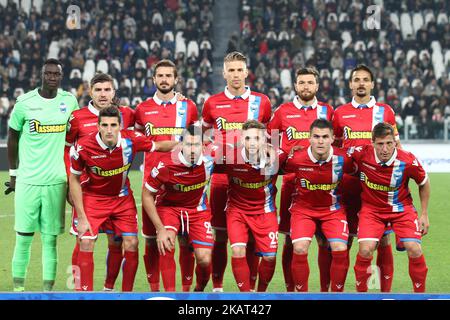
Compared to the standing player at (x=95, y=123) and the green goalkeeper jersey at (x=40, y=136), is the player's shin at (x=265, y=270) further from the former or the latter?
the green goalkeeper jersey at (x=40, y=136)

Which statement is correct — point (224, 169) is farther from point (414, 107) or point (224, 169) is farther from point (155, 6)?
point (155, 6)

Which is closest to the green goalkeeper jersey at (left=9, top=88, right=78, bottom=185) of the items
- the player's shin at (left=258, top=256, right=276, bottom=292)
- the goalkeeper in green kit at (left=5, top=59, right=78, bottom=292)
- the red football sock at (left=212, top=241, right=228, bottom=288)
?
the goalkeeper in green kit at (left=5, top=59, right=78, bottom=292)

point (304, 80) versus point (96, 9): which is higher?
point (96, 9)

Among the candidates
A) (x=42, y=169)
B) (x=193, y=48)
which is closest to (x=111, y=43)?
(x=193, y=48)

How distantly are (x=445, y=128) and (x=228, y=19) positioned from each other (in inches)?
298

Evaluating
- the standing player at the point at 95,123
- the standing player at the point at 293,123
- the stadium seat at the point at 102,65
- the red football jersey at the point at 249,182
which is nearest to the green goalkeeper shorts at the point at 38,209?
the standing player at the point at 95,123

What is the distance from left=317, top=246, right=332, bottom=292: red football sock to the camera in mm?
6395

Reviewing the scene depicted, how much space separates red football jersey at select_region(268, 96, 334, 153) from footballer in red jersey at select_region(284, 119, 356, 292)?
1.31 ft

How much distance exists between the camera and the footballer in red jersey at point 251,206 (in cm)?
605

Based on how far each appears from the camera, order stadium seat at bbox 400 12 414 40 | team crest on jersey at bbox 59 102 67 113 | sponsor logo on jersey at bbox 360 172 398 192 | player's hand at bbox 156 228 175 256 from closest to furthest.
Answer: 1. player's hand at bbox 156 228 175 256
2. sponsor logo on jersey at bbox 360 172 398 192
3. team crest on jersey at bbox 59 102 67 113
4. stadium seat at bbox 400 12 414 40

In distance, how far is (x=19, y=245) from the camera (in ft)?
20.8

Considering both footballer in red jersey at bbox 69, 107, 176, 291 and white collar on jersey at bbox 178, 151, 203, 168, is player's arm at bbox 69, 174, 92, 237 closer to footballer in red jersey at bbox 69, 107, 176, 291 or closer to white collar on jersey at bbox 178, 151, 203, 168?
footballer in red jersey at bbox 69, 107, 176, 291

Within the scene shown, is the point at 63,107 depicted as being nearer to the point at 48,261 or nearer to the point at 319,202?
the point at 48,261
